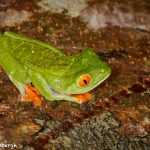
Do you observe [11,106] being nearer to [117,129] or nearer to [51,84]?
[51,84]

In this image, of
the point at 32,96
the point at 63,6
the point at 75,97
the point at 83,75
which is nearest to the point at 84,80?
the point at 83,75

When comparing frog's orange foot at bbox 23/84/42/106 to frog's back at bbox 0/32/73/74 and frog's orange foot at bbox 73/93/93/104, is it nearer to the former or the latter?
frog's back at bbox 0/32/73/74

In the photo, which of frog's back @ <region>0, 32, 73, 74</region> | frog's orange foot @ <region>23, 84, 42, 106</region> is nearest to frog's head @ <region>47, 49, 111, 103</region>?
frog's back @ <region>0, 32, 73, 74</region>

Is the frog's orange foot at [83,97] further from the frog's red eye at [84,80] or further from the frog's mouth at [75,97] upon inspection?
the frog's red eye at [84,80]

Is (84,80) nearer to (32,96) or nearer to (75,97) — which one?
(75,97)

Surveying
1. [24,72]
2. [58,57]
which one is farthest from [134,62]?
[24,72]

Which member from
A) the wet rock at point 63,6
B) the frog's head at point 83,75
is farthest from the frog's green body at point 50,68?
the wet rock at point 63,6

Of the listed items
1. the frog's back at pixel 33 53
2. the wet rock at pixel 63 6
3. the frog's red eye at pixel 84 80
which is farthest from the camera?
the wet rock at pixel 63 6
